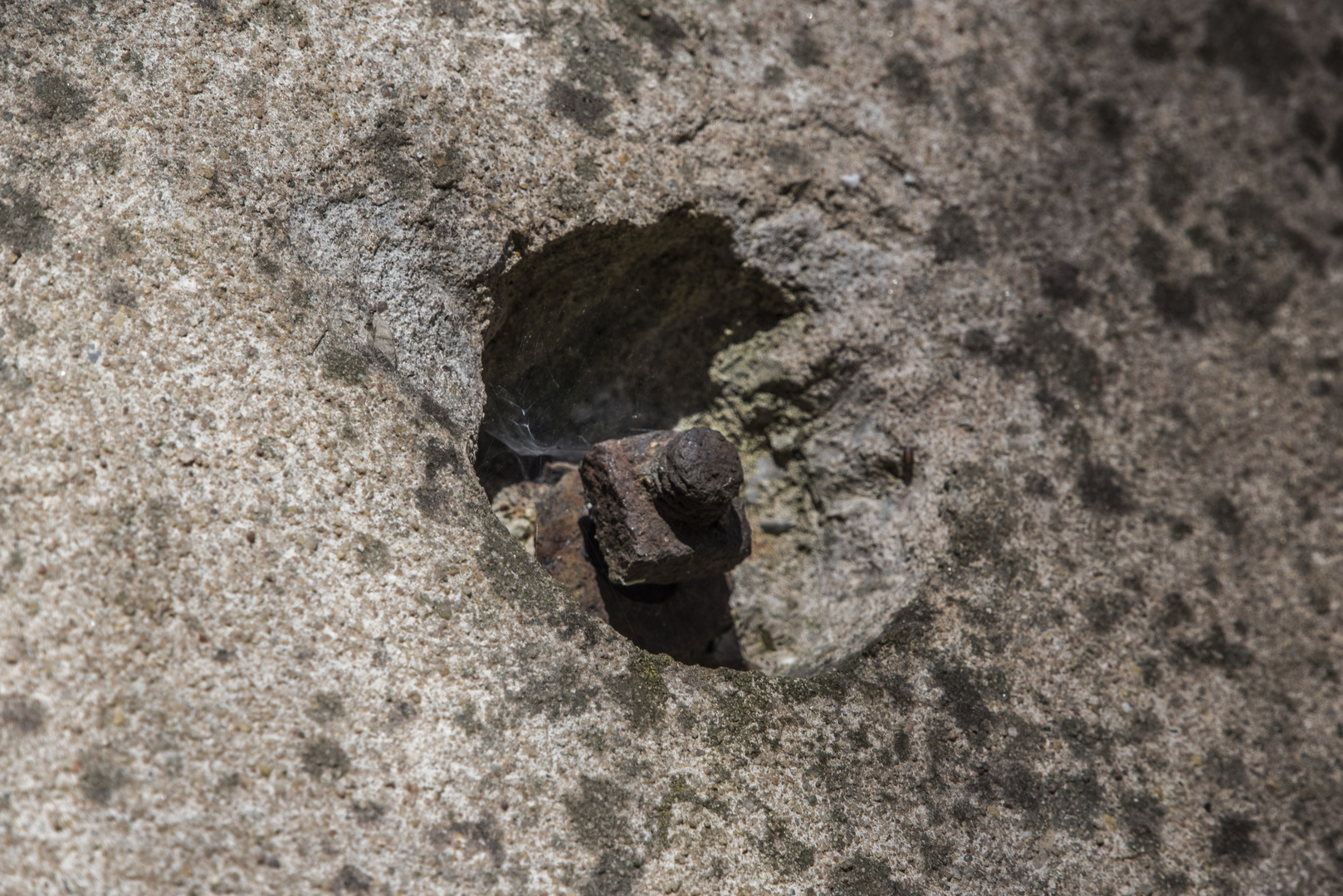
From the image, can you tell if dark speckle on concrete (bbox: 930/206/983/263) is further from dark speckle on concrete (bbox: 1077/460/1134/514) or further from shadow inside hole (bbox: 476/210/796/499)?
dark speckle on concrete (bbox: 1077/460/1134/514)

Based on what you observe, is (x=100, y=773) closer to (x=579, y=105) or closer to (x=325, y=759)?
(x=325, y=759)

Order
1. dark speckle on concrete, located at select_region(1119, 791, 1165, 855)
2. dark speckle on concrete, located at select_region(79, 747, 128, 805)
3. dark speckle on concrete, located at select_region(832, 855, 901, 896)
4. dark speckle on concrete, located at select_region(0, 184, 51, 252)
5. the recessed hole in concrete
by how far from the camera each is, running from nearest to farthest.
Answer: dark speckle on concrete, located at select_region(79, 747, 128, 805), dark speckle on concrete, located at select_region(0, 184, 51, 252), dark speckle on concrete, located at select_region(832, 855, 901, 896), dark speckle on concrete, located at select_region(1119, 791, 1165, 855), the recessed hole in concrete

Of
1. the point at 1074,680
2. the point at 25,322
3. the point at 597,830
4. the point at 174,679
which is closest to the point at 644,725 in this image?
the point at 597,830

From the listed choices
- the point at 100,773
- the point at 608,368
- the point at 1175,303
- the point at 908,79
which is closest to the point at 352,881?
the point at 100,773

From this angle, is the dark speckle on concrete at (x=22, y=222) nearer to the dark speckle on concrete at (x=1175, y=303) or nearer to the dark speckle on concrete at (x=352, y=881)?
the dark speckle on concrete at (x=352, y=881)

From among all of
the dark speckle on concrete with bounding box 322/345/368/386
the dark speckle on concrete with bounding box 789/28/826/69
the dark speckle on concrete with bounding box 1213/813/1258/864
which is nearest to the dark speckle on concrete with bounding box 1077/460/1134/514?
the dark speckle on concrete with bounding box 1213/813/1258/864

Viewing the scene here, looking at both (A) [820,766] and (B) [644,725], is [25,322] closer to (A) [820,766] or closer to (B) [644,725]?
(B) [644,725]
